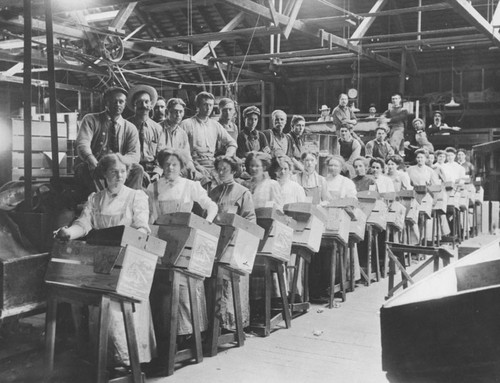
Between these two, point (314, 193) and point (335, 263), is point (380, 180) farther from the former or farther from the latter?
point (335, 263)

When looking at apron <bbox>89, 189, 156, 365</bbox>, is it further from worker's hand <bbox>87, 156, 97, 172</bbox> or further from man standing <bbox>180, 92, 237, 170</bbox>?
man standing <bbox>180, 92, 237, 170</bbox>

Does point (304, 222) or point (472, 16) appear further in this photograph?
point (472, 16)

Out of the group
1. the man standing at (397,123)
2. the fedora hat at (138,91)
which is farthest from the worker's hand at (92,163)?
the man standing at (397,123)

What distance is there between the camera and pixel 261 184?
6.27 m

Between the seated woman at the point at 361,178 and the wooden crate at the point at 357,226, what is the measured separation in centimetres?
150

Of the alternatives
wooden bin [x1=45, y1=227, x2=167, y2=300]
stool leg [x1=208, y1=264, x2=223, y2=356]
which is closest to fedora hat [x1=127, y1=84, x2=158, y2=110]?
stool leg [x1=208, y1=264, x2=223, y2=356]

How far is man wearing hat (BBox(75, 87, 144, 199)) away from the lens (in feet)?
18.0

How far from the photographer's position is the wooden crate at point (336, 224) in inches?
266

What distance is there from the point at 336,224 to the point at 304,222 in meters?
0.97

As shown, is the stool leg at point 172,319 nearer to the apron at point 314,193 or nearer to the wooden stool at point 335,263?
the wooden stool at point 335,263

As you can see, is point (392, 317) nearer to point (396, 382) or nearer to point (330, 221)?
point (396, 382)

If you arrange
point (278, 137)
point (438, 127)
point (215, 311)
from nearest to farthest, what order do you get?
point (215, 311) < point (278, 137) < point (438, 127)

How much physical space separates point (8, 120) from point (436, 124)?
11.3m

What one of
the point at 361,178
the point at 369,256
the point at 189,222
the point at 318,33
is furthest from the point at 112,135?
the point at 318,33
